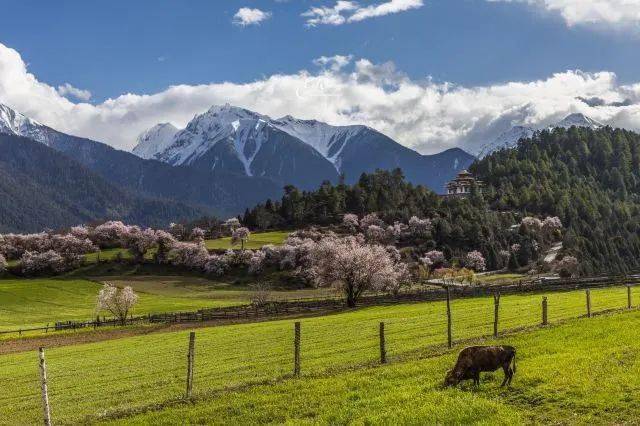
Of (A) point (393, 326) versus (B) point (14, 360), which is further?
(B) point (14, 360)

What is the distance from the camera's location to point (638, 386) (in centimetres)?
1512

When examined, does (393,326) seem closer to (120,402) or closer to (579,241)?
(120,402)

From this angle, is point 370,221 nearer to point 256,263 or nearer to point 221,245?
point 256,263

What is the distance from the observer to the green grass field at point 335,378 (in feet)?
49.8

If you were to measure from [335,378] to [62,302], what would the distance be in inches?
4570

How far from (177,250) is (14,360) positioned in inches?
4712

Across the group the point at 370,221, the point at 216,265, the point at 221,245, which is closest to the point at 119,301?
the point at 216,265

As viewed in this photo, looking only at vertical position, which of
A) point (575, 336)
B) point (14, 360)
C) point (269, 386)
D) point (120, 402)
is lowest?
point (14, 360)

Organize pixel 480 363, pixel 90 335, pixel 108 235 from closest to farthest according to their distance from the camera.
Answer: pixel 480 363
pixel 90 335
pixel 108 235

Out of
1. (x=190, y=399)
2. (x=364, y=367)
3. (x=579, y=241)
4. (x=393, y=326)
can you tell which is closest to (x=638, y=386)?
(x=364, y=367)

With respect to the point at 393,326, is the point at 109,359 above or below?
below

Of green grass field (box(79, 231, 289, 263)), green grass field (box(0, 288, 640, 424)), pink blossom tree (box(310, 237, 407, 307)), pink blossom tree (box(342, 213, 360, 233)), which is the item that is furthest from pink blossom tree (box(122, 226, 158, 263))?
green grass field (box(0, 288, 640, 424))

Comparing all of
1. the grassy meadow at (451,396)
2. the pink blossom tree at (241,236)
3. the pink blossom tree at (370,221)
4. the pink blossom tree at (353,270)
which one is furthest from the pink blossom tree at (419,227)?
the grassy meadow at (451,396)

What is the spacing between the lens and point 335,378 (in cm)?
1980
